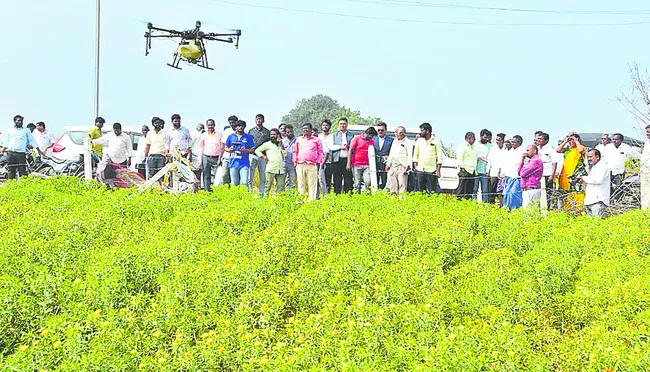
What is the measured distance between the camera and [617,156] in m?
14.5

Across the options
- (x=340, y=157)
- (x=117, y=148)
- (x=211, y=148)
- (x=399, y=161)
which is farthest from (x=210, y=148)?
(x=399, y=161)

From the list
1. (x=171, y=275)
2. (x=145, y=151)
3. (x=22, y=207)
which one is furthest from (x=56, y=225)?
(x=145, y=151)

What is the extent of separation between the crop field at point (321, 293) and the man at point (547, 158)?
4426mm

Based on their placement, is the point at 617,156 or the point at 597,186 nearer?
the point at 597,186

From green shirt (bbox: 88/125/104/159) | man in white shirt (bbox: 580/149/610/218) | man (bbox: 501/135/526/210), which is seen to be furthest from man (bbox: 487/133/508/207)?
green shirt (bbox: 88/125/104/159)

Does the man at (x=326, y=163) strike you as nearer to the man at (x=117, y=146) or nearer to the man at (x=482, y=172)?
the man at (x=482, y=172)

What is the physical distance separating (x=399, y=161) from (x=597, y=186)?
3435mm

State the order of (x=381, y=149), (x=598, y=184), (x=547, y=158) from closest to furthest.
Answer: (x=598, y=184) < (x=547, y=158) < (x=381, y=149)

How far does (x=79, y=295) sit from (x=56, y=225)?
271 cm

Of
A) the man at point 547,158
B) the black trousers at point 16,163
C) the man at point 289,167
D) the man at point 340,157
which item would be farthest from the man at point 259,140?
the black trousers at point 16,163

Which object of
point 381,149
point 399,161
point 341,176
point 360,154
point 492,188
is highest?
point 381,149

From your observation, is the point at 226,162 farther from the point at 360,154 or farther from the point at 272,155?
the point at 360,154

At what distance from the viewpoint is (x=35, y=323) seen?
5.95 meters

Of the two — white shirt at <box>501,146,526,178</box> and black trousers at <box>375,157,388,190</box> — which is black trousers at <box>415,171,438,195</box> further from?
white shirt at <box>501,146,526,178</box>
